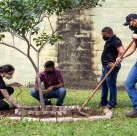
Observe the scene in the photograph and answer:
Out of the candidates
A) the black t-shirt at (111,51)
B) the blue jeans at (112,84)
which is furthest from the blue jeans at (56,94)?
the black t-shirt at (111,51)

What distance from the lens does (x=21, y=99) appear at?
12.8 m

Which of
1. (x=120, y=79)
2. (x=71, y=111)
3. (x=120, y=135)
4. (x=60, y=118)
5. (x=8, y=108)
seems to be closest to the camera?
(x=120, y=135)

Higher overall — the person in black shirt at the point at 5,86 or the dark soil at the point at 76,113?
the person in black shirt at the point at 5,86

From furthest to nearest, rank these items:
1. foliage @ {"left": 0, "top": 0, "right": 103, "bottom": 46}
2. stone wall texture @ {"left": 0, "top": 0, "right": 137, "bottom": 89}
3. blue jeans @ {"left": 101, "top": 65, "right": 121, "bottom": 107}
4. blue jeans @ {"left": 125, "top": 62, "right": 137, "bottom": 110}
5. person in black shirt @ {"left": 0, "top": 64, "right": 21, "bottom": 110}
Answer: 1. stone wall texture @ {"left": 0, "top": 0, "right": 137, "bottom": 89}
2. blue jeans @ {"left": 101, "top": 65, "right": 121, "bottom": 107}
3. person in black shirt @ {"left": 0, "top": 64, "right": 21, "bottom": 110}
4. blue jeans @ {"left": 125, "top": 62, "right": 137, "bottom": 110}
5. foliage @ {"left": 0, "top": 0, "right": 103, "bottom": 46}

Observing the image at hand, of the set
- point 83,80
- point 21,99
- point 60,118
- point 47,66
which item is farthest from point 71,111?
point 83,80

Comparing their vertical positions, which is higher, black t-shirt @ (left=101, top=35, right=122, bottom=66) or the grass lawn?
black t-shirt @ (left=101, top=35, right=122, bottom=66)

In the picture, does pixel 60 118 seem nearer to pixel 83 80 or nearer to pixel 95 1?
pixel 95 1

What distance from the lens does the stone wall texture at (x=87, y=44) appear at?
48.6 ft

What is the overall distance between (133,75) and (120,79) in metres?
5.38

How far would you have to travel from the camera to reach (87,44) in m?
15.0

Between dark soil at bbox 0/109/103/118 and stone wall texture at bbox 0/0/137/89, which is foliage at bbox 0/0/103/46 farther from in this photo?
stone wall texture at bbox 0/0/137/89

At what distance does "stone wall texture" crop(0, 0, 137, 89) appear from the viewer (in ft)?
48.6

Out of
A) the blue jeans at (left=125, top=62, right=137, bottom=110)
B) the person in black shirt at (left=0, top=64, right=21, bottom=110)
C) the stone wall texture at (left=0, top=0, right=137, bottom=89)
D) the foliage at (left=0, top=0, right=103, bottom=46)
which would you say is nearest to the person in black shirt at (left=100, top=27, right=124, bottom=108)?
the blue jeans at (left=125, top=62, right=137, bottom=110)

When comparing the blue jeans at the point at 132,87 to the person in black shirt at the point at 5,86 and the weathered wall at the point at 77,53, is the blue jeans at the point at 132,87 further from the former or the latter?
the weathered wall at the point at 77,53
